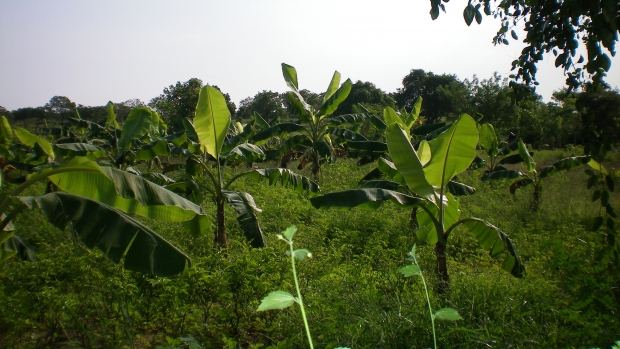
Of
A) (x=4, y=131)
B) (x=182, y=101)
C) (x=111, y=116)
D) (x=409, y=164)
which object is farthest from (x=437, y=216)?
(x=182, y=101)

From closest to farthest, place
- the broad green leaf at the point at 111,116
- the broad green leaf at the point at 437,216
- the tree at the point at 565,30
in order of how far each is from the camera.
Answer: the tree at the point at 565,30 < the broad green leaf at the point at 437,216 < the broad green leaf at the point at 111,116

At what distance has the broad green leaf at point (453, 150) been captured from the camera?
4391 millimetres

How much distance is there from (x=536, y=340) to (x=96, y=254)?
13.9 feet

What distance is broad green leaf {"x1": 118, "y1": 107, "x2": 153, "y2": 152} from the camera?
25.3ft

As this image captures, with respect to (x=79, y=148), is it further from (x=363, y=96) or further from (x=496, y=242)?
(x=363, y=96)

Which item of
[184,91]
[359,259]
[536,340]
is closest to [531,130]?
[184,91]

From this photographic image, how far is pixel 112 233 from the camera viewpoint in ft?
10.6

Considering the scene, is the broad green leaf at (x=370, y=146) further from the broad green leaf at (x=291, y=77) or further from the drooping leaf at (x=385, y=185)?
the broad green leaf at (x=291, y=77)

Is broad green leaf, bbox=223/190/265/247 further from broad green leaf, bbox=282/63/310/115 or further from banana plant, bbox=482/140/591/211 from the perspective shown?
banana plant, bbox=482/140/591/211

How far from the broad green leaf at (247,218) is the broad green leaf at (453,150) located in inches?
90.2

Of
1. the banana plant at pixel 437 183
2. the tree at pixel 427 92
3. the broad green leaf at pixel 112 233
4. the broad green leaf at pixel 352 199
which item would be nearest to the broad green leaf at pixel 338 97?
the banana plant at pixel 437 183

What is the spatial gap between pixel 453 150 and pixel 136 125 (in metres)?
5.83

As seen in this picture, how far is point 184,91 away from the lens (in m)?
21.6

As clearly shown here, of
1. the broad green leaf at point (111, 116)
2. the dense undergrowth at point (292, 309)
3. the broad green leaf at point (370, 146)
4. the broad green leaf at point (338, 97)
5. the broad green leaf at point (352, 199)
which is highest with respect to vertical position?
the broad green leaf at point (338, 97)
